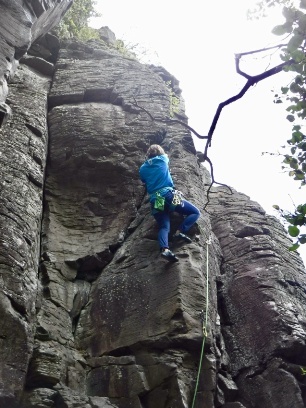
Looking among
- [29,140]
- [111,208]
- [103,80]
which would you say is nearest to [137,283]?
[111,208]

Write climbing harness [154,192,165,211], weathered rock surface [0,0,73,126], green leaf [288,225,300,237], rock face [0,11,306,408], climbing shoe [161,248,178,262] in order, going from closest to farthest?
green leaf [288,225,300,237] → rock face [0,11,306,408] → weathered rock surface [0,0,73,126] → climbing shoe [161,248,178,262] → climbing harness [154,192,165,211]

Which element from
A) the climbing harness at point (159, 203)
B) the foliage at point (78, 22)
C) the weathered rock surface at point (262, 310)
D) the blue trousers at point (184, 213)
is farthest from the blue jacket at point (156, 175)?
the foliage at point (78, 22)

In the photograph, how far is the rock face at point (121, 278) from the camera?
7.68m

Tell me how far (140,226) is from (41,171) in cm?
213

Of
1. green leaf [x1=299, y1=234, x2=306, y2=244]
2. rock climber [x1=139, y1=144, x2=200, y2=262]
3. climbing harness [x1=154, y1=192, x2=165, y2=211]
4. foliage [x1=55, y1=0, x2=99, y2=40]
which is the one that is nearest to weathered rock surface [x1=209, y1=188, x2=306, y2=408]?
rock climber [x1=139, y1=144, x2=200, y2=262]

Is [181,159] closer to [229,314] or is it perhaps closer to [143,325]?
[229,314]

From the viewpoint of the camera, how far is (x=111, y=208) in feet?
36.6

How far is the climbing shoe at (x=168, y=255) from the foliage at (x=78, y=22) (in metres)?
10.1

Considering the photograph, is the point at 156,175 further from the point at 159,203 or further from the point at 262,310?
the point at 262,310

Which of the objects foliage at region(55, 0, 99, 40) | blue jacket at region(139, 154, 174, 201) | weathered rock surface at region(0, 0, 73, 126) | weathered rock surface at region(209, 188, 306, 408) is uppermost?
foliage at region(55, 0, 99, 40)

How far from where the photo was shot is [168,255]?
8867 mm

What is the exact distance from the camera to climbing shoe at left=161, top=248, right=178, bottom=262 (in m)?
8.88

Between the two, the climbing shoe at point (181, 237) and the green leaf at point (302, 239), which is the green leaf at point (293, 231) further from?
the climbing shoe at point (181, 237)

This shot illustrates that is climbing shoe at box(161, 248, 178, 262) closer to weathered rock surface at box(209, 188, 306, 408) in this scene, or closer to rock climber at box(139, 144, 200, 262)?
rock climber at box(139, 144, 200, 262)
